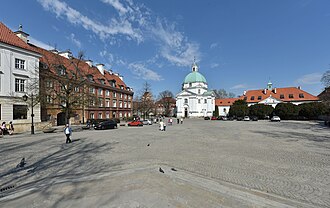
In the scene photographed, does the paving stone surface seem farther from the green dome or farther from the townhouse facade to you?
the green dome

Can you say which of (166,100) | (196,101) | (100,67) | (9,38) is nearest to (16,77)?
(9,38)

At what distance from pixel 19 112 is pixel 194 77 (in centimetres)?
7563

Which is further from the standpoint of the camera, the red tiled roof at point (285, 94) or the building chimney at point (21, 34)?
the red tiled roof at point (285, 94)

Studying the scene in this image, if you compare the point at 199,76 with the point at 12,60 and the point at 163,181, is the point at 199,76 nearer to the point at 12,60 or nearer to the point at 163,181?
the point at 12,60

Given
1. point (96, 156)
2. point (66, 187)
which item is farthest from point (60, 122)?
point (66, 187)

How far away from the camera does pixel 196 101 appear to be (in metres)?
83.2

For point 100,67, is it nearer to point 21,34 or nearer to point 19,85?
point 21,34

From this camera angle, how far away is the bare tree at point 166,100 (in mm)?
93125

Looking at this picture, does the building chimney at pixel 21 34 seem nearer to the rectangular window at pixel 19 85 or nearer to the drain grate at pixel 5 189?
the rectangular window at pixel 19 85

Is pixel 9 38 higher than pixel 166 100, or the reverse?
pixel 9 38

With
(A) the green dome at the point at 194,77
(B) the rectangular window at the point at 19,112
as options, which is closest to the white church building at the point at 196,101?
(A) the green dome at the point at 194,77

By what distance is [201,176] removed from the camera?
640cm

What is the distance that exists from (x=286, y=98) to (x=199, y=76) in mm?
39359

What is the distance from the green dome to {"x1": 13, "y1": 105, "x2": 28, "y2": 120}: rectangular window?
7366 centimetres
